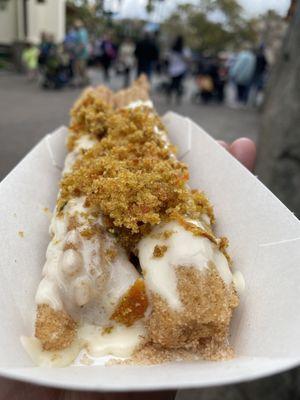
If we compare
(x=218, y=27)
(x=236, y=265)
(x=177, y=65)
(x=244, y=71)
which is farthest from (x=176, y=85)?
(x=218, y=27)

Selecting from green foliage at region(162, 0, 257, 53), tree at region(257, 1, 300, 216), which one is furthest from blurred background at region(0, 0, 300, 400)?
green foliage at region(162, 0, 257, 53)

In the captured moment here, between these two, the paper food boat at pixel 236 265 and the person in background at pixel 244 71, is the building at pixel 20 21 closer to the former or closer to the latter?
the person in background at pixel 244 71

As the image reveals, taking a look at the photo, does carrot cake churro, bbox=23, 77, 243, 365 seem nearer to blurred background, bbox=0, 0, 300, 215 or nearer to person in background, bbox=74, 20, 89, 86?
blurred background, bbox=0, 0, 300, 215

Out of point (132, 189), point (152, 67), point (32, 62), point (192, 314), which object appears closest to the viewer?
point (192, 314)

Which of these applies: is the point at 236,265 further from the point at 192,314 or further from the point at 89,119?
the point at 89,119

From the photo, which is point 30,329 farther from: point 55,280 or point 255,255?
point 255,255

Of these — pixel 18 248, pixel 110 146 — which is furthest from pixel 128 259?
pixel 110 146
